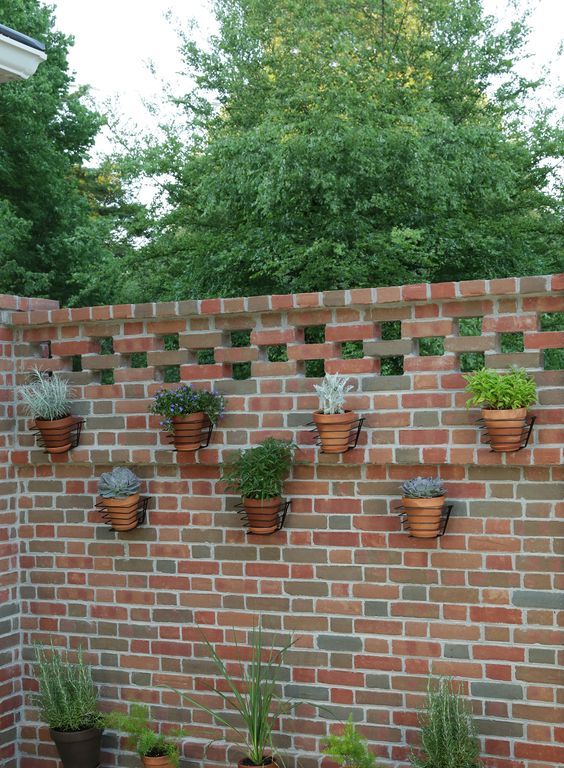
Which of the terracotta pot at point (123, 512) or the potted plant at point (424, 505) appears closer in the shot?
the potted plant at point (424, 505)

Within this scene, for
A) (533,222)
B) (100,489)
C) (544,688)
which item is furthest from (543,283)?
(533,222)

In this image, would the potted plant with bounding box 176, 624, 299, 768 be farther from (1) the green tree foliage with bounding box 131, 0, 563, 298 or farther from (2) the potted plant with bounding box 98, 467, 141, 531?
(1) the green tree foliage with bounding box 131, 0, 563, 298

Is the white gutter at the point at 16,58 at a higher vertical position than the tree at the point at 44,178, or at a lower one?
lower

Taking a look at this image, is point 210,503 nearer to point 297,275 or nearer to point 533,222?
point 297,275

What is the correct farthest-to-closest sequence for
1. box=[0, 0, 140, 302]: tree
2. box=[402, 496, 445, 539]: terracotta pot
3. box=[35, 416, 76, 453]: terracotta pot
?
1. box=[0, 0, 140, 302]: tree
2. box=[35, 416, 76, 453]: terracotta pot
3. box=[402, 496, 445, 539]: terracotta pot

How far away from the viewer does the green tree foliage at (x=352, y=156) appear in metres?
8.19

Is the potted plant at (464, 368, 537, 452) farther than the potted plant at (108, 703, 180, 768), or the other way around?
the potted plant at (108, 703, 180, 768)

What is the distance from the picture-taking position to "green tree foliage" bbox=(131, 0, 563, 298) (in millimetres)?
8188

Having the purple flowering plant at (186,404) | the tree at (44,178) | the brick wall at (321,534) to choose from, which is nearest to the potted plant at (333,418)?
the brick wall at (321,534)

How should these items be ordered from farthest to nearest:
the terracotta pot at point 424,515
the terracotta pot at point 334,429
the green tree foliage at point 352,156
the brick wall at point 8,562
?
the green tree foliage at point 352,156
the brick wall at point 8,562
the terracotta pot at point 334,429
the terracotta pot at point 424,515

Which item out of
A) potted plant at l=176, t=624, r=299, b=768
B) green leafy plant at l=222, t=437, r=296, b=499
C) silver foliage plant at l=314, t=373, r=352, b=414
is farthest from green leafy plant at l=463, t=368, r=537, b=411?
potted plant at l=176, t=624, r=299, b=768

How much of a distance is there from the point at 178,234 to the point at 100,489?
817 centimetres

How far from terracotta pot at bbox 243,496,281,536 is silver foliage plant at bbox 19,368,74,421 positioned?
1.06m

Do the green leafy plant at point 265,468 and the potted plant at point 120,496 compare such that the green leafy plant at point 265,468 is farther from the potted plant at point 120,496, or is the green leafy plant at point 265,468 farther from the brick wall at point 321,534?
the potted plant at point 120,496
